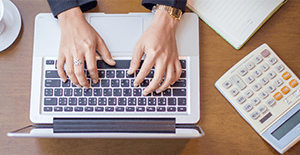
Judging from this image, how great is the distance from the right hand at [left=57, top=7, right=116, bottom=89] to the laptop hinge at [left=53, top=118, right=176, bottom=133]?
107 millimetres

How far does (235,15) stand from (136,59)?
0.34 metres

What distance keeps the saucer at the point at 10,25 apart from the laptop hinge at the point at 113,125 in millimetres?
291

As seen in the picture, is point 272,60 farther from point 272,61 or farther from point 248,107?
point 248,107

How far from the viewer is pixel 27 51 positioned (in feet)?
2.18

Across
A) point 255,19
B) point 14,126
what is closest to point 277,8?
point 255,19

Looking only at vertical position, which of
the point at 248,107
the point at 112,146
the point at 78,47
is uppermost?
the point at 78,47

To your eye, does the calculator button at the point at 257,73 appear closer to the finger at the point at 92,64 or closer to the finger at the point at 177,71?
the finger at the point at 177,71

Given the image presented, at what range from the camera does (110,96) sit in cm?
61

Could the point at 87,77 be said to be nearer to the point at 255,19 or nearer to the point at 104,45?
the point at 104,45

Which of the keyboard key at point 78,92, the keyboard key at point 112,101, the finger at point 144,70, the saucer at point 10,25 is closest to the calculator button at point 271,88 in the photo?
the finger at point 144,70

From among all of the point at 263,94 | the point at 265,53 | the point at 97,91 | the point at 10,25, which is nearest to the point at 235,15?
the point at 265,53

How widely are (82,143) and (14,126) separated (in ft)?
0.70

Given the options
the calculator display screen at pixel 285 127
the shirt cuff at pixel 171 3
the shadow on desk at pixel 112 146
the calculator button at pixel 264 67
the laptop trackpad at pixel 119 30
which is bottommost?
the shadow on desk at pixel 112 146

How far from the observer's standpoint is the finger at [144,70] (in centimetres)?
59
